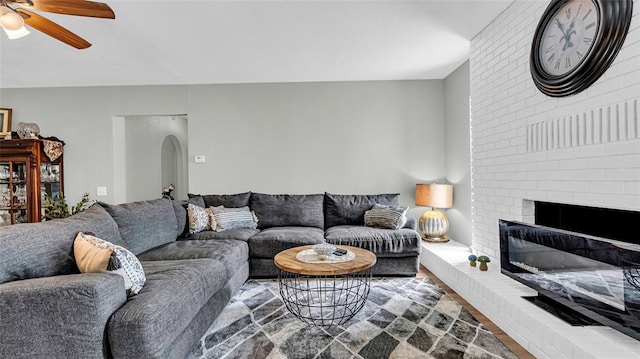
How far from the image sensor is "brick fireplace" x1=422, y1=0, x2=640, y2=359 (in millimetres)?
1540

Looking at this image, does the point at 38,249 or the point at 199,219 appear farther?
Answer: the point at 199,219

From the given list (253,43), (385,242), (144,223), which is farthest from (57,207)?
(385,242)

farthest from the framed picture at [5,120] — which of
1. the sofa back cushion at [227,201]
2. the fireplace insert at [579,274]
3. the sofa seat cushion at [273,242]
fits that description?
the fireplace insert at [579,274]

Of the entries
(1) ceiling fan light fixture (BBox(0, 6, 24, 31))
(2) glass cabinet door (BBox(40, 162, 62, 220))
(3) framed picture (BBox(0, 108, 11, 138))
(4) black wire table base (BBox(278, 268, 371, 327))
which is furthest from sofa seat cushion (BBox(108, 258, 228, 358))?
(3) framed picture (BBox(0, 108, 11, 138))

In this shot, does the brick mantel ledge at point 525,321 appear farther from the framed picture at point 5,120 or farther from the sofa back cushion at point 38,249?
the framed picture at point 5,120

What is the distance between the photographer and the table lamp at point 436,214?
382 cm

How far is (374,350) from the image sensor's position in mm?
1881

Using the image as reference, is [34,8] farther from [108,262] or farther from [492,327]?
[492,327]

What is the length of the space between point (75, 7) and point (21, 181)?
3313 millimetres

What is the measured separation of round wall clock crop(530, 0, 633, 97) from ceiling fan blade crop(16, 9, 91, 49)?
3.29 m

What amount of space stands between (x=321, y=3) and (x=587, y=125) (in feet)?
6.49

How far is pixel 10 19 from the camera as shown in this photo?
1.76 m

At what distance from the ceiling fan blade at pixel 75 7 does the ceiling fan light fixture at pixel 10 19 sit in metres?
0.11

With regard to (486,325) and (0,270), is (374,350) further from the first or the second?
(0,270)
